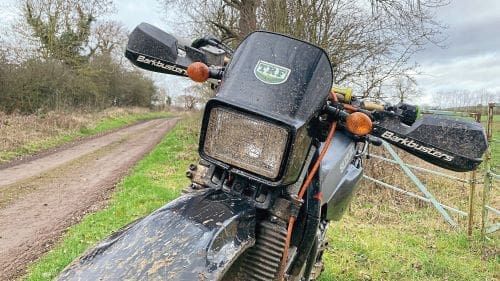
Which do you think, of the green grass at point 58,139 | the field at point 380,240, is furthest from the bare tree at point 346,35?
the green grass at point 58,139

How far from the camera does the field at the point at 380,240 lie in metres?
4.91

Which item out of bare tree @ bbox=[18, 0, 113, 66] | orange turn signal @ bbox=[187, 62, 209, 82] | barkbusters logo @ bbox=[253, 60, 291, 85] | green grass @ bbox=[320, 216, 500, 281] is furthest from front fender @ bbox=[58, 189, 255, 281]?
bare tree @ bbox=[18, 0, 113, 66]

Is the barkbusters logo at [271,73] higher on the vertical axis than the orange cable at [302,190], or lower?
higher

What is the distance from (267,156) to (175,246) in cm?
52

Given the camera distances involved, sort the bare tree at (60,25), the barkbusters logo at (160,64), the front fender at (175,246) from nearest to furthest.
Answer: the front fender at (175,246)
the barkbusters logo at (160,64)
the bare tree at (60,25)

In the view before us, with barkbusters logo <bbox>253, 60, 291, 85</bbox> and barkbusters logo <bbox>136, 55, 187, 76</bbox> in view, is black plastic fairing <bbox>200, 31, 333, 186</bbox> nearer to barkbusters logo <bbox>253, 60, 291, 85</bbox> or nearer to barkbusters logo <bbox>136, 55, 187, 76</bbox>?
barkbusters logo <bbox>253, 60, 291, 85</bbox>

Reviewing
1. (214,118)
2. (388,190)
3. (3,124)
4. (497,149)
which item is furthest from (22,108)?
(214,118)

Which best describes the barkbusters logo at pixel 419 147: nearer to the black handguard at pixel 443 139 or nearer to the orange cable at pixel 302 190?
the black handguard at pixel 443 139

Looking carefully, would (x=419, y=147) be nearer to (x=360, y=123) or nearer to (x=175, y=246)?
(x=360, y=123)

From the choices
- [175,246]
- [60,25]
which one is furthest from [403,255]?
[60,25]

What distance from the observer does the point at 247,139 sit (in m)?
1.88

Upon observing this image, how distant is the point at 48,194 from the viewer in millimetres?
8680

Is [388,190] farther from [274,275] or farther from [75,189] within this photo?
[274,275]

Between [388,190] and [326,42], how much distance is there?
13.0 ft
